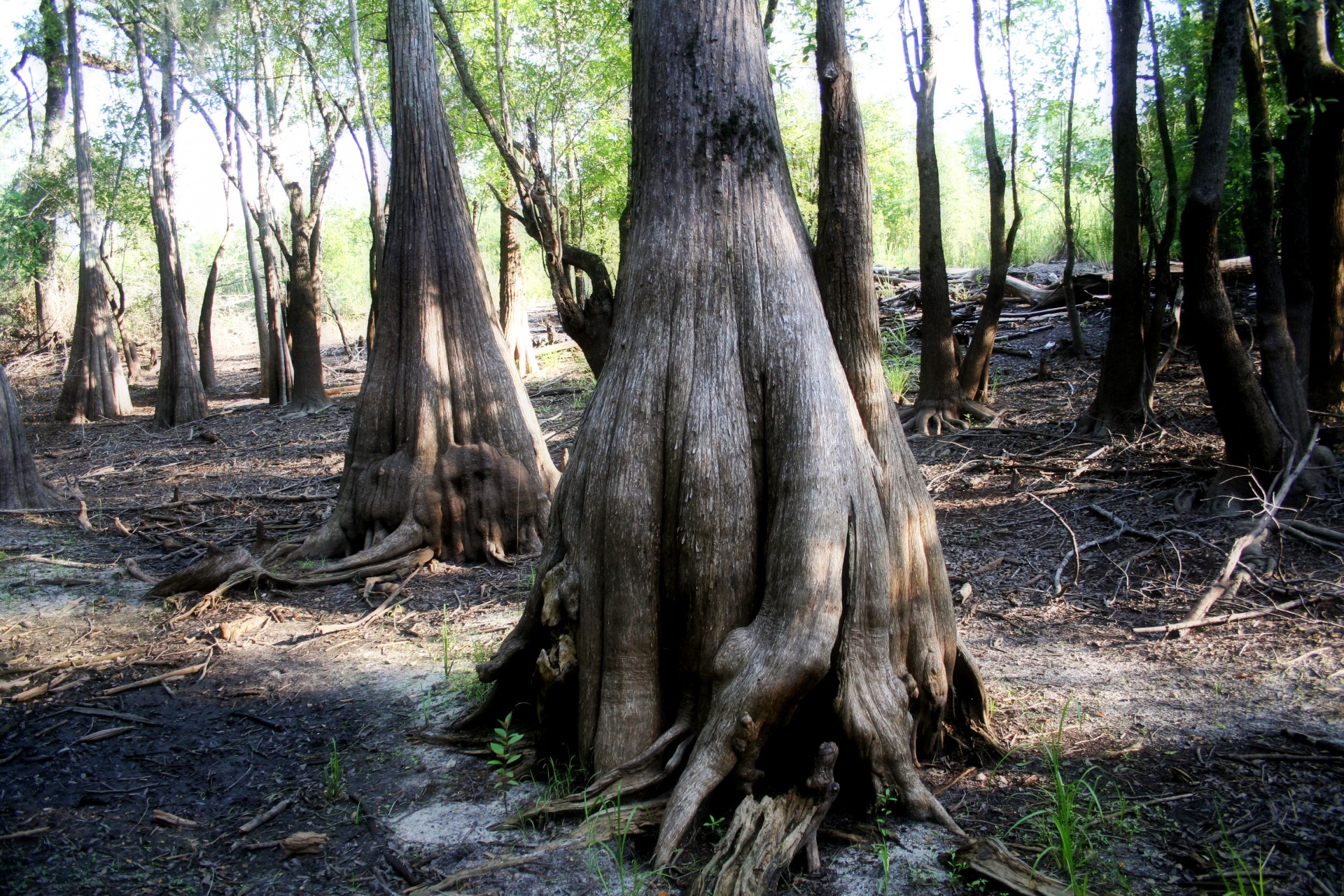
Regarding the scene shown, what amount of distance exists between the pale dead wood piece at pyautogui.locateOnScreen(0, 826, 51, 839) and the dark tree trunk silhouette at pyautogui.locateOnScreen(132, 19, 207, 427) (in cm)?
1379

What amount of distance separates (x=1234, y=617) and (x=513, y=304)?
14941 millimetres

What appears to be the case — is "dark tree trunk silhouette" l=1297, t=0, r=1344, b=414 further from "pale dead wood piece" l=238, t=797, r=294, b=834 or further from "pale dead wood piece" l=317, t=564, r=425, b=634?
"pale dead wood piece" l=238, t=797, r=294, b=834

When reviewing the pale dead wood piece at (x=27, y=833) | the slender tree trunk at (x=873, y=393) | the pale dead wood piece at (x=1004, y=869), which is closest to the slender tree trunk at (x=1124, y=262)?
the slender tree trunk at (x=873, y=393)

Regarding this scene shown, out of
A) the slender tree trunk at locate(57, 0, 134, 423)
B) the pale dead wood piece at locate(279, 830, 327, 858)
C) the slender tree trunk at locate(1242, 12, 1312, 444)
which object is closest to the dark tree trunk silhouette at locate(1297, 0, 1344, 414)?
the slender tree trunk at locate(1242, 12, 1312, 444)

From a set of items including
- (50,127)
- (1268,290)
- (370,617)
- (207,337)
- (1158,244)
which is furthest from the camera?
(207,337)

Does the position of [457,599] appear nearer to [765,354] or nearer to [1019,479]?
[765,354]

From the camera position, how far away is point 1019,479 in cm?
785

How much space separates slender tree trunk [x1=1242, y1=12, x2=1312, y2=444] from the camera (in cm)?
627

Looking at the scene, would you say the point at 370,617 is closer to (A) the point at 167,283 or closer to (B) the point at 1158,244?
(B) the point at 1158,244

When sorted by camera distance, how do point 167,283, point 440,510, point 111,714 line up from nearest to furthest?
point 111,714 → point 440,510 → point 167,283

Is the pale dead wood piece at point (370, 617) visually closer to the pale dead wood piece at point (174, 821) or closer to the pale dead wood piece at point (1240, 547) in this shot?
the pale dead wood piece at point (174, 821)

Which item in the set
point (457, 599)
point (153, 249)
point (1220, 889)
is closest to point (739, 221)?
point (1220, 889)

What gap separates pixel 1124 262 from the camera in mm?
8172

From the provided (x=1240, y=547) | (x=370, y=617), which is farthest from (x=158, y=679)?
(x=1240, y=547)
